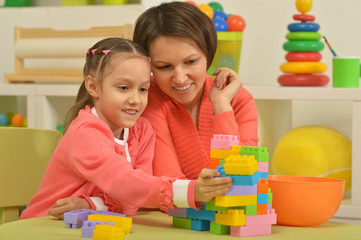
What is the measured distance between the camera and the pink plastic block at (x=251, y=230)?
848 mm

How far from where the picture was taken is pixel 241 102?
1420 mm

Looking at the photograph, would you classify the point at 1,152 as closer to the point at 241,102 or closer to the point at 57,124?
the point at 241,102

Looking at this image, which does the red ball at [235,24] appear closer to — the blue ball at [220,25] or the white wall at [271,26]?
the blue ball at [220,25]

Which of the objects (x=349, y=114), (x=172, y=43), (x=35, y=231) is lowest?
(x=35, y=231)

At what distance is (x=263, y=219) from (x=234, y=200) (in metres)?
0.06

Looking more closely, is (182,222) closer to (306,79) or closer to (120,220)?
(120,220)

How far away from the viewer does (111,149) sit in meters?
1.02

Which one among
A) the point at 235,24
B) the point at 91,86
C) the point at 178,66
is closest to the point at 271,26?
the point at 235,24

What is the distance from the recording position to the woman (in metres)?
1.29

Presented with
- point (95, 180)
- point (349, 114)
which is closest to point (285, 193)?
point (95, 180)

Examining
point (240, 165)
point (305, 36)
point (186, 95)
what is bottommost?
point (240, 165)

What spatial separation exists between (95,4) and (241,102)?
1.34 m

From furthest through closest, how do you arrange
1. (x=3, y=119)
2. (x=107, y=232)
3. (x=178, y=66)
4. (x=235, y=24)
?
1. (x=3, y=119)
2. (x=235, y=24)
3. (x=178, y=66)
4. (x=107, y=232)

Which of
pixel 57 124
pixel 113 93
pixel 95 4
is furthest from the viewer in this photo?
pixel 95 4
